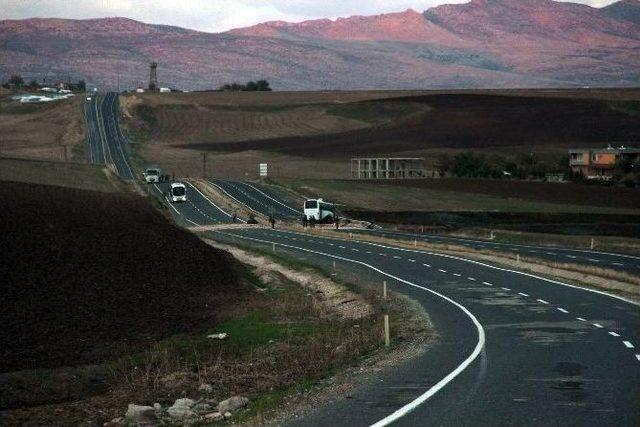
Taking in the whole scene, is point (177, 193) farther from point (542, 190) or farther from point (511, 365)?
point (511, 365)

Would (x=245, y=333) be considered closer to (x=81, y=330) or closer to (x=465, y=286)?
(x=81, y=330)

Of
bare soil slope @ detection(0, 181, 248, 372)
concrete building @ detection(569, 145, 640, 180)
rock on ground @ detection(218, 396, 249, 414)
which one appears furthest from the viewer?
concrete building @ detection(569, 145, 640, 180)

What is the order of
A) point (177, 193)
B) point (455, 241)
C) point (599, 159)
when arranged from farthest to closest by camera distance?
1. point (599, 159)
2. point (177, 193)
3. point (455, 241)

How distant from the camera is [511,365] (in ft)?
70.7

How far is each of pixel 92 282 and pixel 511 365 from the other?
63.7 ft

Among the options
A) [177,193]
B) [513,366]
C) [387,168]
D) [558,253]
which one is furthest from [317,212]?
[513,366]

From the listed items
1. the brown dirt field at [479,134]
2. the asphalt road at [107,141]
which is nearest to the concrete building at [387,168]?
the brown dirt field at [479,134]

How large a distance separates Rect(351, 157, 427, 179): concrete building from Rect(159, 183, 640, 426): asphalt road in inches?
3758

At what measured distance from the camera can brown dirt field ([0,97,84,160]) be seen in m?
148

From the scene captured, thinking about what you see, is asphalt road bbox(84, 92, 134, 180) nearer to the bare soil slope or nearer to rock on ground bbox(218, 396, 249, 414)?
the bare soil slope

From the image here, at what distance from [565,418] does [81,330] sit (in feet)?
57.9

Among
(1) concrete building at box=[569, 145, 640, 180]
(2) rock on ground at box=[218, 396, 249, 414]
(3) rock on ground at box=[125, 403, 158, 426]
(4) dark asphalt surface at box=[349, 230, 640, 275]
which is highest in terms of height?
(1) concrete building at box=[569, 145, 640, 180]

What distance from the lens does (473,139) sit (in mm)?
175000

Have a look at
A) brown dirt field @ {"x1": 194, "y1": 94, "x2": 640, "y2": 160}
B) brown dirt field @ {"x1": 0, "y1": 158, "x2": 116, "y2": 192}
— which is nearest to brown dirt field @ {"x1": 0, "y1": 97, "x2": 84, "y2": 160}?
brown dirt field @ {"x1": 194, "y1": 94, "x2": 640, "y2": 160}
